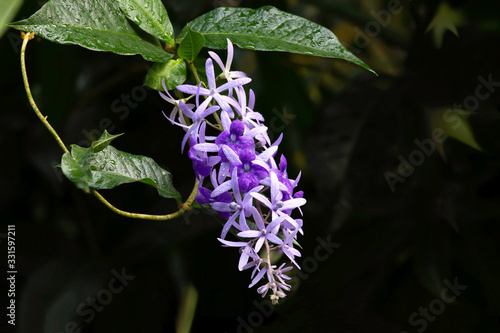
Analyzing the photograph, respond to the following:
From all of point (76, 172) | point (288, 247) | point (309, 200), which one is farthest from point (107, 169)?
point (309, 200)

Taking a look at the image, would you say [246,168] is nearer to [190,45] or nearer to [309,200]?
[190,45]

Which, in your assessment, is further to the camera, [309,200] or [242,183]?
[309,200]

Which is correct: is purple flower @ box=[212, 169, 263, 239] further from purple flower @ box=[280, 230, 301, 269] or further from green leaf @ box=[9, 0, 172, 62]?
green leaf @ box=[9, 0, 172, 62]

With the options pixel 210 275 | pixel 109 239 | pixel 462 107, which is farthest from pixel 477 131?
pixel 109 239

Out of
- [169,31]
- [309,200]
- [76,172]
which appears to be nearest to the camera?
[76,172]

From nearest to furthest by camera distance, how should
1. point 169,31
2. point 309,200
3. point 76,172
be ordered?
point 76,172
point 169,31
point 309,200

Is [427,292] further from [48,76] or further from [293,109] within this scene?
[48,76]

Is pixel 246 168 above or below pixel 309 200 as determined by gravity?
above
